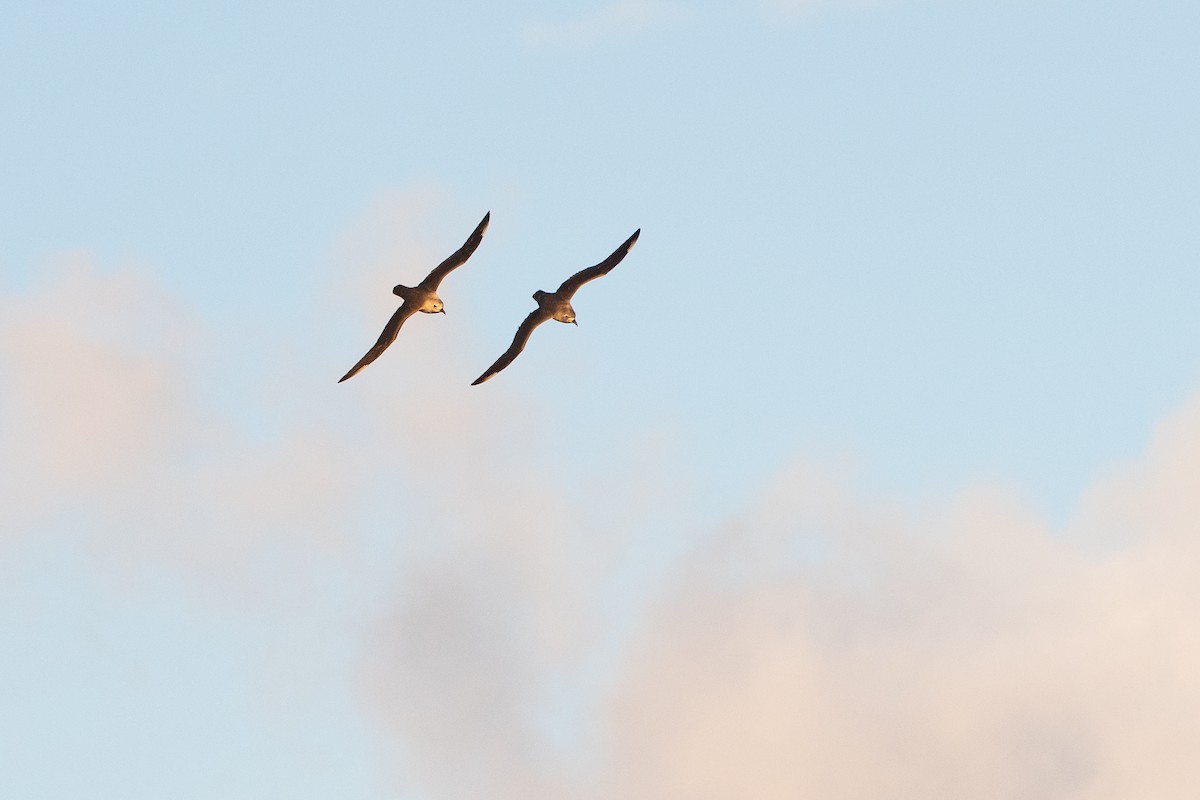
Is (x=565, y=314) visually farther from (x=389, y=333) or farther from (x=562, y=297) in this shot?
(x=389, y=333)

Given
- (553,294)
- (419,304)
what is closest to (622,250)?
(553,294)

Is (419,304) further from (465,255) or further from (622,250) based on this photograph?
(622,250)

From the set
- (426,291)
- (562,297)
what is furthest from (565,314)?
(426,291)

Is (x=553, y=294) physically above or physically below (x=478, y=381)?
above

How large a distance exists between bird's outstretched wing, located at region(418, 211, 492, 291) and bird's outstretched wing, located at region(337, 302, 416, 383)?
56.7 inches

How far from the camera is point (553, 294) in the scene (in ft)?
287

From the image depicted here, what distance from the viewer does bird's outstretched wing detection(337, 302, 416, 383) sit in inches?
3246

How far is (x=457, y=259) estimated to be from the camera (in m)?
84.5

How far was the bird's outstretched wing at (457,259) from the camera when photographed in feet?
275

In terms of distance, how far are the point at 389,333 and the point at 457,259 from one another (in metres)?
4.99

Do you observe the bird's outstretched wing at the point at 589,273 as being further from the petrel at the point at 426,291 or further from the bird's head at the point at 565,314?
the petrel at the point at 426,291

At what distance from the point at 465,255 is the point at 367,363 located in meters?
7.34

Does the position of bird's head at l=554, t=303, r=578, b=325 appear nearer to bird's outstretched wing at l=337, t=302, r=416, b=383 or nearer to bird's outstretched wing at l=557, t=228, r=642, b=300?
bird's outstretched wing at l=557, t=228, r=642, b=300

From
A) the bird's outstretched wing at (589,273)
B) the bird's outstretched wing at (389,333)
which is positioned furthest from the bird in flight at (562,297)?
the bird's outstretched wing at (389,333)
